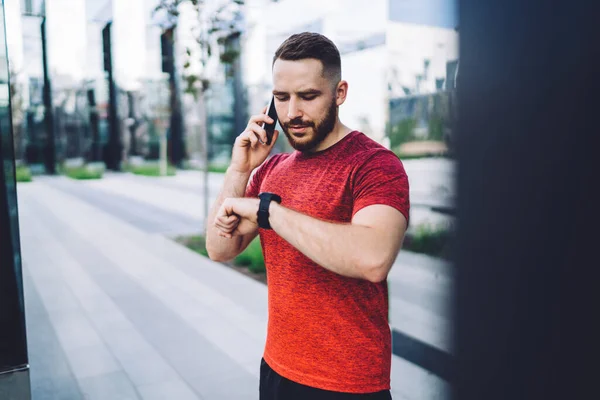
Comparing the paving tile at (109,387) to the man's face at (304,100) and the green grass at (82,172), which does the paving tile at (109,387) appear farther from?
the green grass at (82,172)

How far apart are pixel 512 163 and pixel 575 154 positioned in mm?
176

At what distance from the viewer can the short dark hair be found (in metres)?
1.54

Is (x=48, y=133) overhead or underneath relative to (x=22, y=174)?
overhead

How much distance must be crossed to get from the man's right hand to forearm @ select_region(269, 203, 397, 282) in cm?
40

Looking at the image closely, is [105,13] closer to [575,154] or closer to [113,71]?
[113,71]

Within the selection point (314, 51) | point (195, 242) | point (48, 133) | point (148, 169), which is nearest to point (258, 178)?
point (314, 51)

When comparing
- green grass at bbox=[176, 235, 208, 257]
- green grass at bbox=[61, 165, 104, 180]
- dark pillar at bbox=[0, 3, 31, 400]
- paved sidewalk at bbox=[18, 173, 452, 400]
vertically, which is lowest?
green grass at bbox=[61, 165, 104, 180]

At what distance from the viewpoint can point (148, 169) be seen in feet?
91.8

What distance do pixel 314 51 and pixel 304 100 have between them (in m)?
0.14

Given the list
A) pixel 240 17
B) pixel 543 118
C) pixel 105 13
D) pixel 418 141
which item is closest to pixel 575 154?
pixel 543 118

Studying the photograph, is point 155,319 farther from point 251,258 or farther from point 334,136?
point 334,136

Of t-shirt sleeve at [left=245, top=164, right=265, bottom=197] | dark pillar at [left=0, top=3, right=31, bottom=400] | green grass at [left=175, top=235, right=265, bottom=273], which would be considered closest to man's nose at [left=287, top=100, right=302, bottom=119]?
t-shirt sleeve at [left=245, top=164, right=265, bottom=197]

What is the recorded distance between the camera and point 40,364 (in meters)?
4.28

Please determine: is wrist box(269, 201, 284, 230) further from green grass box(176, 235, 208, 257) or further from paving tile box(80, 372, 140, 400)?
green grass box(176, 235, 208, 257)
